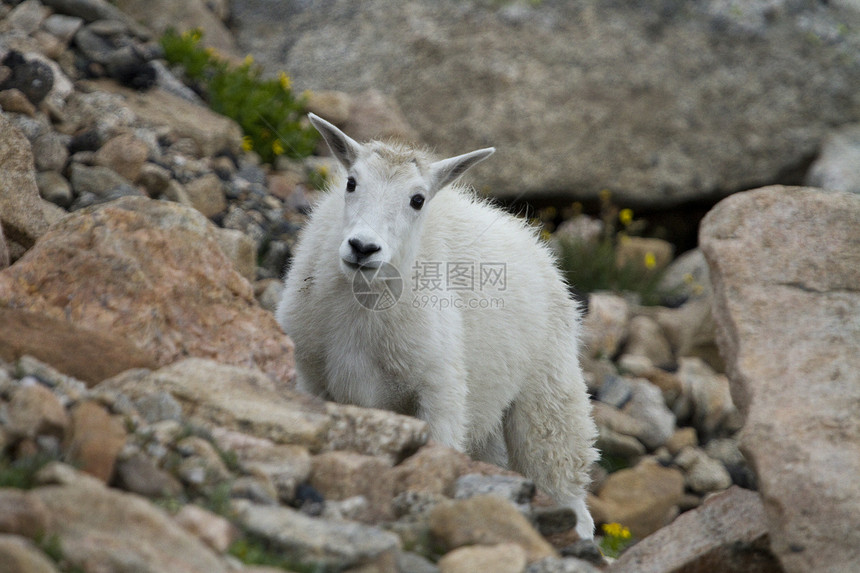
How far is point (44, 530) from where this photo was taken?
279cm

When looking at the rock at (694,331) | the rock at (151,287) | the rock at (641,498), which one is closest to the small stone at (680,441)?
the rock at (641,498)

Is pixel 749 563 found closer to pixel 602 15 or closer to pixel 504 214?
pixel 504 214

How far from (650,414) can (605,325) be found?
1289 mm

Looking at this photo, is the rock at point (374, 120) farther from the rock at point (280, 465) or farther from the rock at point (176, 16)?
the rock at point (280, 465)

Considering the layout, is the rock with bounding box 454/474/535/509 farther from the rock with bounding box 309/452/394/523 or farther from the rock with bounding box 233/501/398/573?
the rock with bounding box 233/501/398/573

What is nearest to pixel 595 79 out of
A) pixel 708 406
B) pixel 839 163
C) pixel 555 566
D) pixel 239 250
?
pixel 839 163

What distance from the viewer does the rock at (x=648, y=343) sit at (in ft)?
33.1

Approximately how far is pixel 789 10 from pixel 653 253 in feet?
14.5

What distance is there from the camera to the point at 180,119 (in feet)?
27.9

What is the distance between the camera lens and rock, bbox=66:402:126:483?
10.5ft

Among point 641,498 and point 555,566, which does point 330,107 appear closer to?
point 641,498

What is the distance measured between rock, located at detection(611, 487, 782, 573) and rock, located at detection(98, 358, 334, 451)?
1868mm

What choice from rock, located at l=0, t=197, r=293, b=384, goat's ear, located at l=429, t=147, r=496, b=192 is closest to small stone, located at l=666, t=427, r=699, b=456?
goat's ear, located at l=429, t=147, r=496, b=192

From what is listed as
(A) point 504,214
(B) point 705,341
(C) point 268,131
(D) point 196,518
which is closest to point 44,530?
(D) point 196,518
